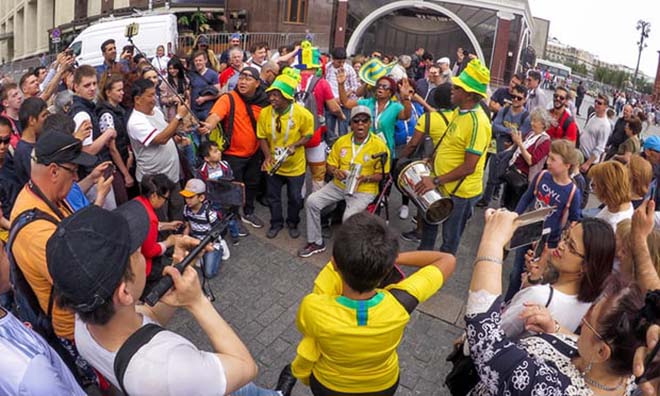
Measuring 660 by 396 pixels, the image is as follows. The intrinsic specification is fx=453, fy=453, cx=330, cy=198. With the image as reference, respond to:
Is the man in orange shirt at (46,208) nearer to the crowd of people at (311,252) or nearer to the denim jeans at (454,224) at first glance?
the crowd of people at (311,252)

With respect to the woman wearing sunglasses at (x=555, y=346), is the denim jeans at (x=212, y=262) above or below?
below

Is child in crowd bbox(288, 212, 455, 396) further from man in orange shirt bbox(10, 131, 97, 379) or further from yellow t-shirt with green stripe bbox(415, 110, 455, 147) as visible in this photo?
yellow t-shirt with green stripe bbox(415, 110, 455, 147)

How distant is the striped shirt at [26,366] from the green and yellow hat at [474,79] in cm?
378

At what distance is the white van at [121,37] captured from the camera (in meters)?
13.7

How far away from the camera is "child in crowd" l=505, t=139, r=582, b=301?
3.98m

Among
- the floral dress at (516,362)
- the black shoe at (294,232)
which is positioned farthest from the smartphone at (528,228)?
the black shoe at (294,232)

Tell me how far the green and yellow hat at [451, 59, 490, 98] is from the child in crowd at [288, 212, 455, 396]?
2458 mm

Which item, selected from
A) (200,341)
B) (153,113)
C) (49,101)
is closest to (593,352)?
(200,341)

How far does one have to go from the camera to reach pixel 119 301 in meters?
1.63

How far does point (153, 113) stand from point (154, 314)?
3291mm

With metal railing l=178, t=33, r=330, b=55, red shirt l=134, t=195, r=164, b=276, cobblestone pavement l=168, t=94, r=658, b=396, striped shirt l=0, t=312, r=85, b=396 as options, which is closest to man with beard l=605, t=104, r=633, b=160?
cobblestone pavement l=168, t=94, r=658, b=396

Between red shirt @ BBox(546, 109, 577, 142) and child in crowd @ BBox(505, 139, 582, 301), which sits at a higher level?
red shirt @ BBox(546, 109, 577, 142)

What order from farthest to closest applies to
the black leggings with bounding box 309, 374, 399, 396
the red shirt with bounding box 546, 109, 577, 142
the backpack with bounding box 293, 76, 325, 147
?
the backpack with bounding box 293, 76, 325, 147
the red shirt with bounding box 546, 109, 577, 142
the black leggings with bounding box 309, 374, 399, 396

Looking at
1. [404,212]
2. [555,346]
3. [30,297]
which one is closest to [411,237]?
[404,212]
